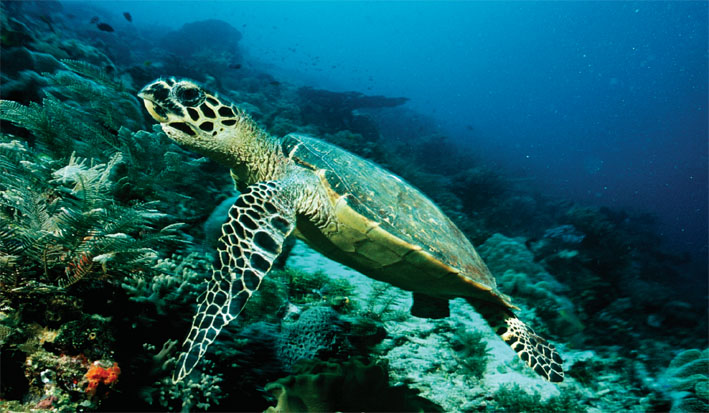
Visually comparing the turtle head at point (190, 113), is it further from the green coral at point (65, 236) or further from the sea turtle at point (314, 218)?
the green coral at point (65, 236)

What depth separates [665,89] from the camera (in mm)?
62375

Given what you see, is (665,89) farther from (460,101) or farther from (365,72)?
(365,72)

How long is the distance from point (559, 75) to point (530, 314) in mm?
104590

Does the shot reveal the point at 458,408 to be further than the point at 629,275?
No

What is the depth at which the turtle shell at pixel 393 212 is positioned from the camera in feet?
7.34

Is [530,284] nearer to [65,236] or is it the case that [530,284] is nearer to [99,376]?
[99,376]

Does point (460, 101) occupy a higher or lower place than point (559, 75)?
lower

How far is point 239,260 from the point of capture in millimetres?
1681

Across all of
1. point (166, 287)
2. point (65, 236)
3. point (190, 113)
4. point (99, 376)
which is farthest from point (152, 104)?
point (99, 376)

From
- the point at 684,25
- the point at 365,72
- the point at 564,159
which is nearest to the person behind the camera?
the point at 564,159

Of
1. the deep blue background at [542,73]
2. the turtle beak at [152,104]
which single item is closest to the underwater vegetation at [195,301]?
the turtle beak at [152,104]

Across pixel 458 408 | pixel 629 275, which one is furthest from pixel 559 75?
pixel 458 408

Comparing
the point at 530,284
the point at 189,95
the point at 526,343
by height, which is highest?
the point at 530,284

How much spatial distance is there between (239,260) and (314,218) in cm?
78
